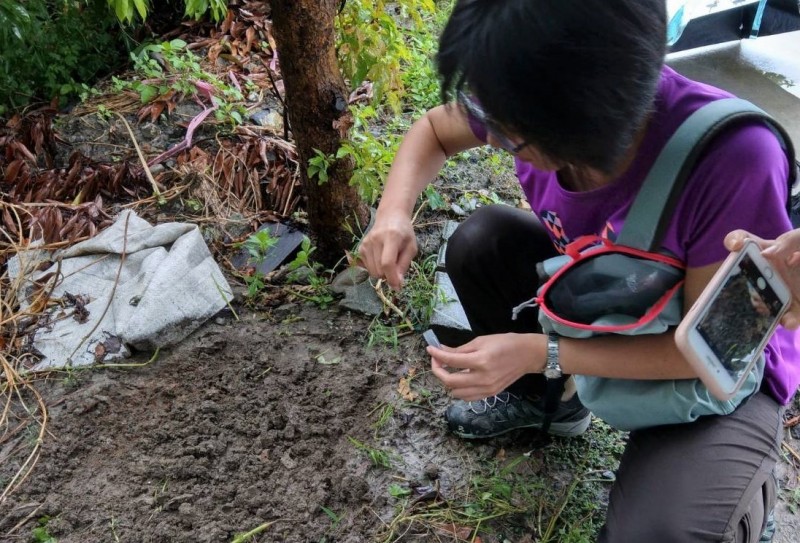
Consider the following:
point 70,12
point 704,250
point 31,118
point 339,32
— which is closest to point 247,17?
point 70,12

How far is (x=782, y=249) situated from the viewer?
3.42ft

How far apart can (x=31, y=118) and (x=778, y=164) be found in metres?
3.47

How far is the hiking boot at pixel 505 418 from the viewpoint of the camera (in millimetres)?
1886

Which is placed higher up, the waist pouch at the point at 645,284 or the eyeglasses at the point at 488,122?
the eyeglasses at the point at 488,122

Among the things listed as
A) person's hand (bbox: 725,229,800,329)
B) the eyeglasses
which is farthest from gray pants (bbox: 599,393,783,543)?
the eyeglasses

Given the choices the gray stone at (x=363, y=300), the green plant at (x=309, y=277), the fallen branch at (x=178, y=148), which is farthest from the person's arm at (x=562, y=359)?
the fallen branch at (x=178, y=148)

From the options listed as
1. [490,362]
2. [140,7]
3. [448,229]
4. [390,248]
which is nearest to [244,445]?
[390,248]

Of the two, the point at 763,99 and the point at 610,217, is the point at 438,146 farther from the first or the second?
the point at 763,99

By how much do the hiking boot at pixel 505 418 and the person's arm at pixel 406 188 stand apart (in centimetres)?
54

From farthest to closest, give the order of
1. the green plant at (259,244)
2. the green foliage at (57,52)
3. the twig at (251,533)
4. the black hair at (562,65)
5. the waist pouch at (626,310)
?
the green foliage at (57,52) → the green plant at (259,244) → the twig at (251,533) → the waist pouch at (626,310) → the black hair at (562,65)

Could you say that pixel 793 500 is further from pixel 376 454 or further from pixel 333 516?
pixel 333 516

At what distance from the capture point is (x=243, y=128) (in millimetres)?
3010

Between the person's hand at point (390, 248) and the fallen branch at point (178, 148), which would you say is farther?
the fallen branch at point (178, 148)

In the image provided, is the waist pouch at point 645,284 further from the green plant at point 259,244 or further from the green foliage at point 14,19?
the green foliage at point 14,19
